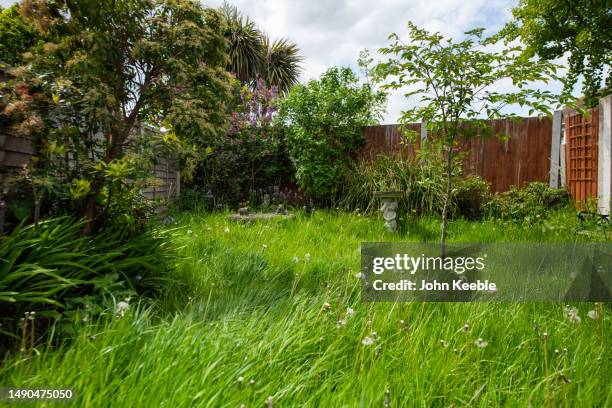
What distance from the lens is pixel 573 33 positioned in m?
11.7

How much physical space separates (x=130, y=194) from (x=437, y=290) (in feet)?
7.14

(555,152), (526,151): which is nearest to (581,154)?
(555,152)

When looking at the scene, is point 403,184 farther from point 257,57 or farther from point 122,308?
point 257,57

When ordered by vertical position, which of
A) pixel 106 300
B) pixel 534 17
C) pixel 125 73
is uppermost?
pixel 534 17

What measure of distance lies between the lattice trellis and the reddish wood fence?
460 mm

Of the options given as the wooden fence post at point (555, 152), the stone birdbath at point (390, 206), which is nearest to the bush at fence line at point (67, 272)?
the stone birdbath at point (390, 206)

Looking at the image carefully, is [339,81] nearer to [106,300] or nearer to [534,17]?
[106,300]

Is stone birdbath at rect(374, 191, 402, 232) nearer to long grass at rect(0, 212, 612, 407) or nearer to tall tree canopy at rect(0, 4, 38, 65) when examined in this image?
long grass at rect(0, 212, 612, 407)

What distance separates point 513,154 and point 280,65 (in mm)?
9815

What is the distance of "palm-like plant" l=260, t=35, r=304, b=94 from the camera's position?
13.6 m

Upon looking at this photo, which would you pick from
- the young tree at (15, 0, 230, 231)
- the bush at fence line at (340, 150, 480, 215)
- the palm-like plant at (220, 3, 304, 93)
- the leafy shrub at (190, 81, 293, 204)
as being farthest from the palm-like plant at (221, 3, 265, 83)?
the young tree at (15, 0, 230, 231)

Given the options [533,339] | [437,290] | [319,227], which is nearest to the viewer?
[533,339]

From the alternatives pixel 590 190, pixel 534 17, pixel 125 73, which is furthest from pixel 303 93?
pixel 534 17

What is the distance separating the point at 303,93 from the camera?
654 cm
